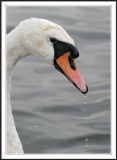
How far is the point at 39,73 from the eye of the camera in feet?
25.3

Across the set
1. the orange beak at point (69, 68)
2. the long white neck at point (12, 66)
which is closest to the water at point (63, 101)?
the long white neck at point (12, 66)

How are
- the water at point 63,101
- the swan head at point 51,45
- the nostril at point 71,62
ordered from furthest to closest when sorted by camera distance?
the water at point 63,101, the nostril at point 71,62, the swan head at point 51,45

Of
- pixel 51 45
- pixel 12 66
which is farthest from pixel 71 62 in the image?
pixel 12 66

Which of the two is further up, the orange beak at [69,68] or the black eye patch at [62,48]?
the black eye patch at [62,48]

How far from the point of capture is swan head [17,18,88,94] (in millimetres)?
4789

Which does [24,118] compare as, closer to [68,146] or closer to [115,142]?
[68,146]

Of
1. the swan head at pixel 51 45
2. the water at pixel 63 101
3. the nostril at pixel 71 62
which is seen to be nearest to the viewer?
the swan head at pixel 51 45

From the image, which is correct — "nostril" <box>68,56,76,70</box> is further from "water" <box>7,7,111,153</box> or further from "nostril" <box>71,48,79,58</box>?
"water" <box>7,7,111,153</box>

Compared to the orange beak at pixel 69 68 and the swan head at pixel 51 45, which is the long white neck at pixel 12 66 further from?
the orange beak at pixel 69 68

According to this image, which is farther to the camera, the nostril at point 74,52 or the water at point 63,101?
the water at point 63,101

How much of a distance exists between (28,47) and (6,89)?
0.33 metres

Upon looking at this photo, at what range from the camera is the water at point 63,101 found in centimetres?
649

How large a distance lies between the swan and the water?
1.15m

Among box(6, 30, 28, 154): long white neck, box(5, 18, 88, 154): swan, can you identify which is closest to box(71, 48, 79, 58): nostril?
box(5, 18, 88, 154): swan
